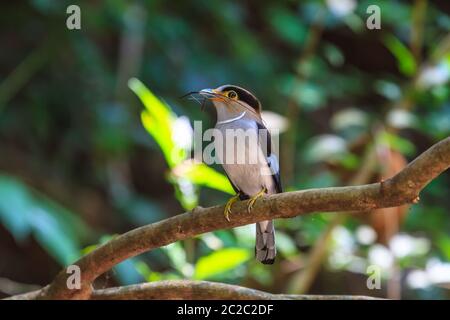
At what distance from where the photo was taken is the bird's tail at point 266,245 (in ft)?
5.68

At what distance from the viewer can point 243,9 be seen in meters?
4.00

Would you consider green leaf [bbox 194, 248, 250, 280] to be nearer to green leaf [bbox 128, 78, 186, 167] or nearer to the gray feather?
the gray feather

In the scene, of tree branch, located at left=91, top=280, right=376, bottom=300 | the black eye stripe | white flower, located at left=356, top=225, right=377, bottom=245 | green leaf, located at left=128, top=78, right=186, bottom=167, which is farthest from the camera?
white flower, located at left=356, top=225, right=377, bottom=245

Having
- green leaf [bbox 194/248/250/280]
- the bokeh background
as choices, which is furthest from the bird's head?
the bokeh background

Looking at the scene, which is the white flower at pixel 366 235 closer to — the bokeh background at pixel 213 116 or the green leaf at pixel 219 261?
the bokeh background at pixel 213 116

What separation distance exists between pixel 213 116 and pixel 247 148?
1776 millimetres

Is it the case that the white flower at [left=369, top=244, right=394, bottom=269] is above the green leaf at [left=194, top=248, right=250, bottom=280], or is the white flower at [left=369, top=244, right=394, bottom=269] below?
above

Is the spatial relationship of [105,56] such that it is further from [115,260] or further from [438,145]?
[438,145]

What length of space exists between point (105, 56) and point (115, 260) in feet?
8.61

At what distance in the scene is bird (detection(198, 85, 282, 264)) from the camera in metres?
1.67

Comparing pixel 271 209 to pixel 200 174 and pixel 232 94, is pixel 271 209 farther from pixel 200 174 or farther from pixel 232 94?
pixel 200 174

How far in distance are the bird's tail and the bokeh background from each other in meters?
0.63

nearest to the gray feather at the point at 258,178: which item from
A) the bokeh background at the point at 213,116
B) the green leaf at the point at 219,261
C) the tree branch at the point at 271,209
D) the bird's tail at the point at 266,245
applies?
the bird's tail at the point at 266,245
